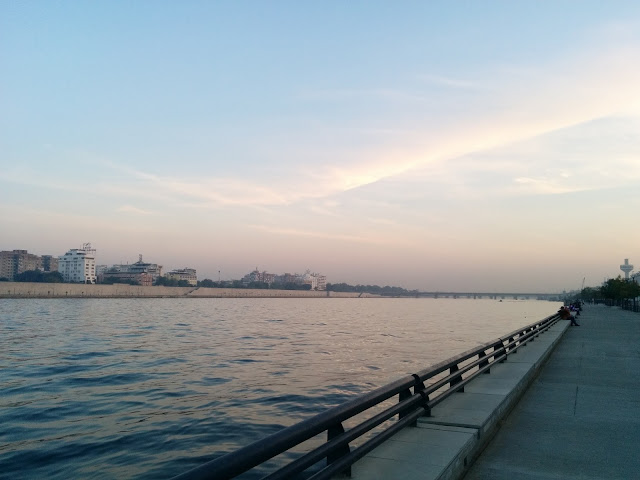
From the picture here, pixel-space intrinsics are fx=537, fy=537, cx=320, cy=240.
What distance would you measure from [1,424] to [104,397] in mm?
3378

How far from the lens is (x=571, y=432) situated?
314 inches

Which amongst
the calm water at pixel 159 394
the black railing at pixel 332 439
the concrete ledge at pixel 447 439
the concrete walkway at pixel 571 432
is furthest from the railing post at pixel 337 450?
the calm water at pixel 159 394

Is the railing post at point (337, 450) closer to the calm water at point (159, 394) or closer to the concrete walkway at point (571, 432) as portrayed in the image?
the concrete walkway at point (571, 432)

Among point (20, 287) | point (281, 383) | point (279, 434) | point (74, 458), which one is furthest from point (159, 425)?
point (20, 287)

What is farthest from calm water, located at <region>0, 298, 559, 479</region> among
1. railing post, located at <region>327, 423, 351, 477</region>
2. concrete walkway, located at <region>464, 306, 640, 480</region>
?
concrete walkway, located at <region>464, 306, 640, 480</region>

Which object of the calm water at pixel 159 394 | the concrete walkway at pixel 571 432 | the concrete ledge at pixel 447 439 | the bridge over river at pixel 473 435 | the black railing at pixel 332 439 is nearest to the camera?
the black railing at pixel 332 439

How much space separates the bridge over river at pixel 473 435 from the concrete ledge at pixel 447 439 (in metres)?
0.01

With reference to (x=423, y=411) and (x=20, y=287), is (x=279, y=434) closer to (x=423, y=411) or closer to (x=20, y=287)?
(x=423, y=411)

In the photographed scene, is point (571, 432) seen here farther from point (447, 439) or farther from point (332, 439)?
point (332, 439)

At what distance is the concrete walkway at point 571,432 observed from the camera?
20.3 ft

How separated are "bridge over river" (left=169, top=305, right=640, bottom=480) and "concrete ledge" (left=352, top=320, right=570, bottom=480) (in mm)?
11

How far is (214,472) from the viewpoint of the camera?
3.31m

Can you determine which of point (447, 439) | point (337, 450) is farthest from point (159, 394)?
point (337, 450)

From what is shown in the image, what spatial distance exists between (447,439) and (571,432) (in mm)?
2729
